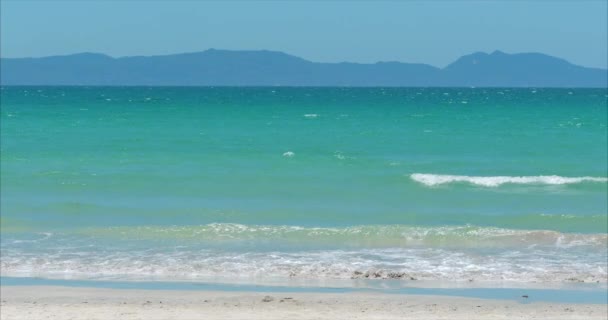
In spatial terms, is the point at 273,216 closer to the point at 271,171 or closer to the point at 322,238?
the point at 322,238

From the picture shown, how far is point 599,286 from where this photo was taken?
12609 millimetres

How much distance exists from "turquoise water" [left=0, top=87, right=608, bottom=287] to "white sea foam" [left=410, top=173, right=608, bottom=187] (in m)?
0.05

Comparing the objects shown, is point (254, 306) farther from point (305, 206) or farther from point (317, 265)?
point (305, 206)

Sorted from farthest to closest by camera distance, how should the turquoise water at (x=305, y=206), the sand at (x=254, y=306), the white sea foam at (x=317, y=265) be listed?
the turquoise water at (x=305, y=206) < the white sea foam at (x=317, y=265) < the sand at (x=254, y=306)

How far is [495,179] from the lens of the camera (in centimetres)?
2427

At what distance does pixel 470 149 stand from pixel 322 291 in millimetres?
21901

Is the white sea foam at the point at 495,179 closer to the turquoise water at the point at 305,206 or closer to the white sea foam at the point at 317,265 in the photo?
the turquoise water at the point at 305,206

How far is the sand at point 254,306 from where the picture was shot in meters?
10.6

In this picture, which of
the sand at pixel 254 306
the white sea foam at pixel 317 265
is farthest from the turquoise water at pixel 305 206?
the sand at pixel 254 306

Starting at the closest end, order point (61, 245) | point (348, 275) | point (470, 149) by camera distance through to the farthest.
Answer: point (348, 275), point (61, 245), point (470, 149)

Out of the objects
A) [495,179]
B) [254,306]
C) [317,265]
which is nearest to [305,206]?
[495,179]

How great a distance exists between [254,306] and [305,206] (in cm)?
908

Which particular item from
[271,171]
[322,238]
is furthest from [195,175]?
[322,238]

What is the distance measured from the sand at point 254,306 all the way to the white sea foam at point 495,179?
1212 cm
